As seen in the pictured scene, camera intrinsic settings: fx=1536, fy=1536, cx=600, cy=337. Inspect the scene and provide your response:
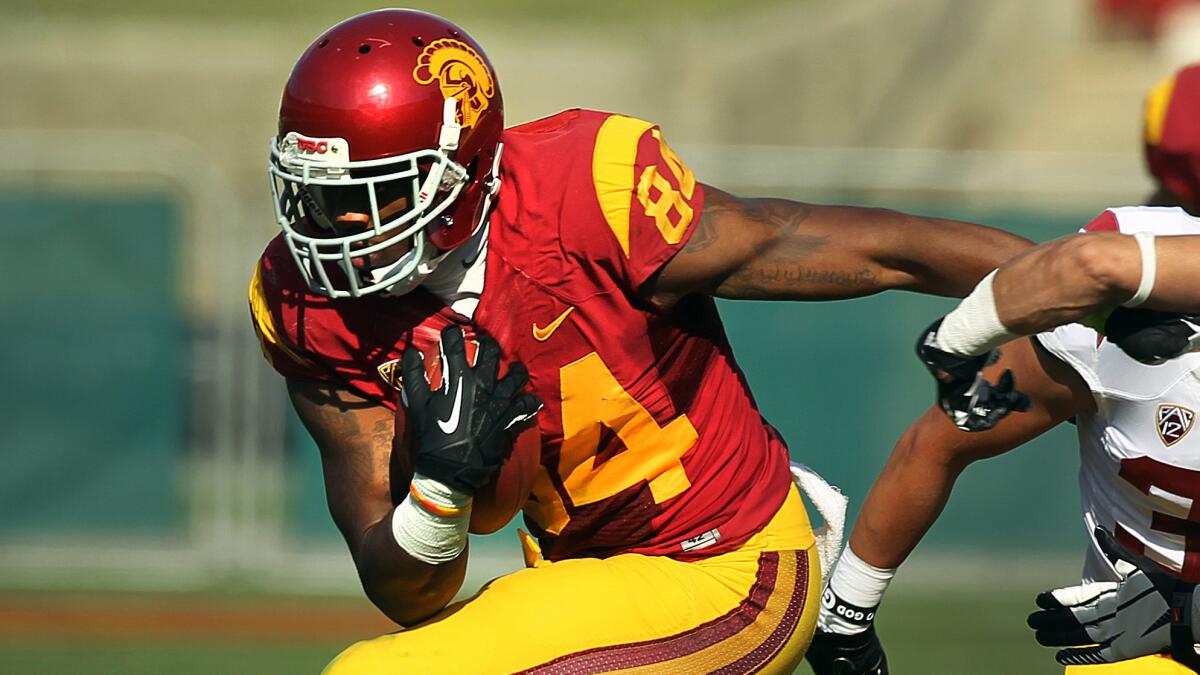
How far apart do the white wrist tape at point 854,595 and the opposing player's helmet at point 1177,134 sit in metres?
1.07

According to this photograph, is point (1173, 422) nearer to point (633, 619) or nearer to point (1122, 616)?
point (1122, 616)

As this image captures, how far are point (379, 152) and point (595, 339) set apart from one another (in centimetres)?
52

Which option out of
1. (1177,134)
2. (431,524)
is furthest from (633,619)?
(1177,134)

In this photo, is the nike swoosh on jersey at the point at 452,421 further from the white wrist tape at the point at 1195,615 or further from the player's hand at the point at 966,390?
the white wrist tape at the point at 1195,615

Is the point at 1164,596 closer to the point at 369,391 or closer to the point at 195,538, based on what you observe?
the point at 369,391

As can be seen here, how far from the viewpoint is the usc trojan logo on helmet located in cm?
282

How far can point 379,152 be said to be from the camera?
2744 mm

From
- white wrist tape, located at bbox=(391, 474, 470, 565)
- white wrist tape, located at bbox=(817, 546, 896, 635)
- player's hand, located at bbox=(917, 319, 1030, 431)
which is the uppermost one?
player's hand, located at bbox=(917, 319, 1030, 431)

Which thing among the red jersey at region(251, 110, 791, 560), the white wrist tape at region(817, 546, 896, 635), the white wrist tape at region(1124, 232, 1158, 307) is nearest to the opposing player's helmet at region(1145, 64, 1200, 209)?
the white wrist tape at region(1124, 232, 1158, 307)

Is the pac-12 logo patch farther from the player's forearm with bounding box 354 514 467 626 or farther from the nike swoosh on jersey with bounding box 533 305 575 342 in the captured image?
the player's forearm with bounding box 354 514 467 626

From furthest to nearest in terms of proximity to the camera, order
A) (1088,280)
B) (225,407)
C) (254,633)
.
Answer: (225,407) < (254,633) < (1088,280)

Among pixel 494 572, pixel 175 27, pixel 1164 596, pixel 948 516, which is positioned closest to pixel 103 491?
pixel 494 572

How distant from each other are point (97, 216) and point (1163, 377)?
587 centimetres

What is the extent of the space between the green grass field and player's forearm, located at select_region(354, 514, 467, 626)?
299cm
